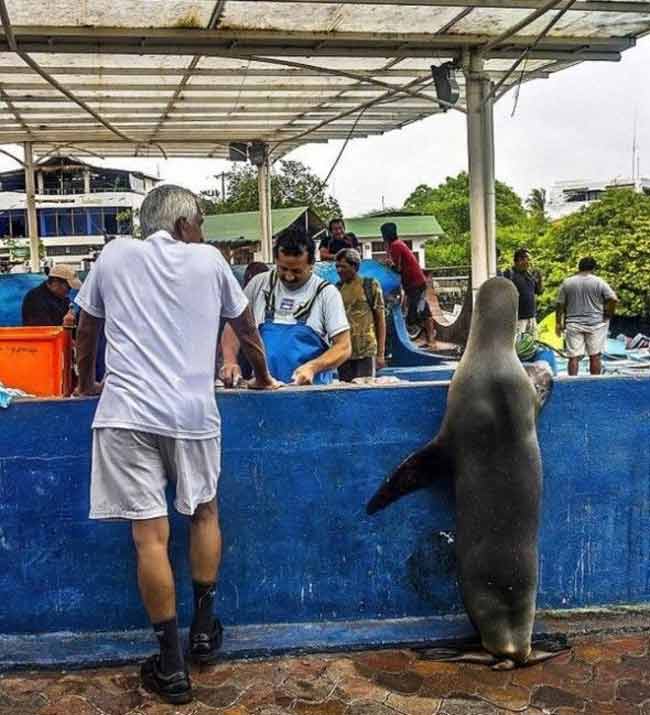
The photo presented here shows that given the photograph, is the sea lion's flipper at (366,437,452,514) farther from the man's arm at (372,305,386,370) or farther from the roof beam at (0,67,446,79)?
the roof beam at (0,67,446,79)

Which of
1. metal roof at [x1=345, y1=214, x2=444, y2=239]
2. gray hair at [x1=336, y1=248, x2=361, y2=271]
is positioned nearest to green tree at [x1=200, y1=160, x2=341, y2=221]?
metal roof at [x1=345, y1=214, x2=444, y2=239]

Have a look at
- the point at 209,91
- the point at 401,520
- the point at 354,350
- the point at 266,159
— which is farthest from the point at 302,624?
the point at 266,159

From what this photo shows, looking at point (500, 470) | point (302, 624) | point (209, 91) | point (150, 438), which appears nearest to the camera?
point (150, 438)

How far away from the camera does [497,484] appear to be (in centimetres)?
361

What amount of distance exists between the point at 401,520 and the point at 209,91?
26.9 feet

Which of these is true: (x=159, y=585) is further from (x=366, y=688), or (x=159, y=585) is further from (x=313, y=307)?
(x=313, y=307)

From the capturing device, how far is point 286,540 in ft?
12.5

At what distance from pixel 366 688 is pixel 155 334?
1539 mm

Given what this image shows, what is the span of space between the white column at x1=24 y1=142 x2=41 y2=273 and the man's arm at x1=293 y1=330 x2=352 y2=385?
1180cm

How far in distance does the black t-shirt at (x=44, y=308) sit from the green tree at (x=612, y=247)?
13.6m

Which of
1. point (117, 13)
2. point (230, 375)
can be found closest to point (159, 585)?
point (230, 375)

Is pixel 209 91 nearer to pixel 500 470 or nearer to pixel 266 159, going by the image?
pixel 266 159

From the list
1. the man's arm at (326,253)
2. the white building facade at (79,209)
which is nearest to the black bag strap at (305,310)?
the man's arm at (326,253)

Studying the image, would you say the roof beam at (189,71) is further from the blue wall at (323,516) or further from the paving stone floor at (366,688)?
the paving stone floor at (366,688)
